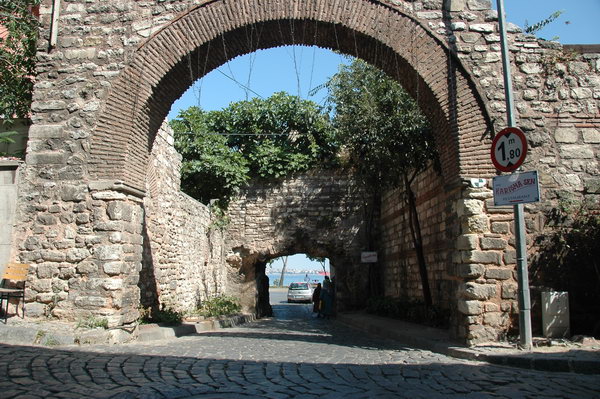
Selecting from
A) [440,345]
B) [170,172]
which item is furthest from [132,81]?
[440,345]

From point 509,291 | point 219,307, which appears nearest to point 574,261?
point 509,291

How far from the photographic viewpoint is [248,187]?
16.3m

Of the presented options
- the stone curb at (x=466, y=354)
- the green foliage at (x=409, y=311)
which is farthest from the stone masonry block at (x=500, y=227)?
the green foliage at (x=409, y=311)

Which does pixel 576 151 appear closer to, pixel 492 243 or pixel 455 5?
pixel 492 243

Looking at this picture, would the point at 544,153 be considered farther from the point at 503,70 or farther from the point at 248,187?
the point at 248,187

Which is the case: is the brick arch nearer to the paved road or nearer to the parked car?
the paved road

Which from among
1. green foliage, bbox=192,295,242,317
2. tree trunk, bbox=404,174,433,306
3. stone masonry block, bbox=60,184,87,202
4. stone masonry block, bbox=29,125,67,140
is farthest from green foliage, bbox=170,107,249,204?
stone masonry block, bbox=60,184,87,202

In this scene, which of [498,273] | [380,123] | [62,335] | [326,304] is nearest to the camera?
[62,335]

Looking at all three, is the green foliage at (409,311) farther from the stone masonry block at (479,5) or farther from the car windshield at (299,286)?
the car windshield at (299,286)

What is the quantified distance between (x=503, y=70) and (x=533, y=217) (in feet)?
6.71

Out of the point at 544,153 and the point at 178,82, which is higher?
the point at 178,82

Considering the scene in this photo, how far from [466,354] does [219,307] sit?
9238 millimetres

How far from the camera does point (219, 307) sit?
1418 cm

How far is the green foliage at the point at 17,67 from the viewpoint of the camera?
846cm
